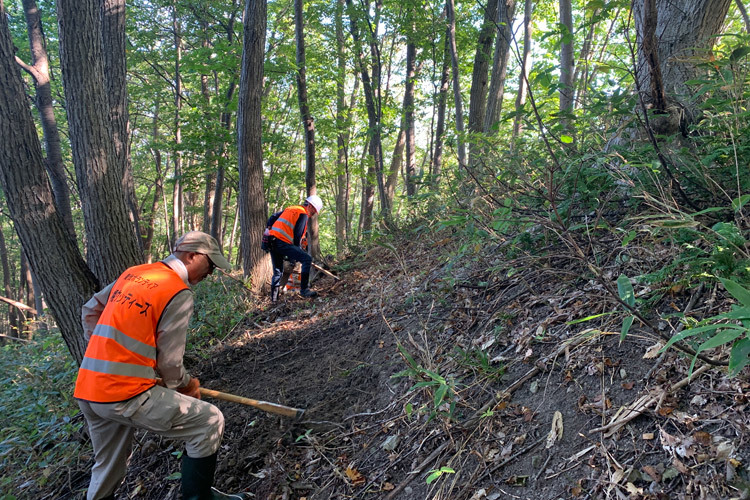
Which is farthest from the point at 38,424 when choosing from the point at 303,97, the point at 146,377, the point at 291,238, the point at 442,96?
the point at 442,96

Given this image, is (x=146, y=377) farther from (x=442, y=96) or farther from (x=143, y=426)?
(x=442, y=96)

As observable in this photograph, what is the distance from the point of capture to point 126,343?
274 cm

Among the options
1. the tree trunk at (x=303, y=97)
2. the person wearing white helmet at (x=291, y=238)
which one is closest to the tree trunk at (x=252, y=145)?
the person wearing white helmet at (x=291, y=238)

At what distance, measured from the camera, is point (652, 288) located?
2547 millimetres

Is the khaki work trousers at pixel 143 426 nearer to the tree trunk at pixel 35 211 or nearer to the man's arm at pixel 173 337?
the man's arm at pixel 173 337

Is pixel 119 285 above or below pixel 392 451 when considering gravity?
above

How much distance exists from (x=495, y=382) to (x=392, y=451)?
86 centimetres

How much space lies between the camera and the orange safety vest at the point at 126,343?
2719 millimetres

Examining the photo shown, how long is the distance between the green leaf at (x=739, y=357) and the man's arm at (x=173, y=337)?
9.49ft

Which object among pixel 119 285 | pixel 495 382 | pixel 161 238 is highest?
pixel 119 285

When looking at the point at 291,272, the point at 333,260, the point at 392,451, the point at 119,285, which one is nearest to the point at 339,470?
the point at 392,451

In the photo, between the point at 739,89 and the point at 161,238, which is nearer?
the point at 739,89

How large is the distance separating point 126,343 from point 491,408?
2469 mm

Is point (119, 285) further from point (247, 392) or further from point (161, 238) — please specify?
point (161, 238)
